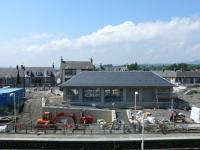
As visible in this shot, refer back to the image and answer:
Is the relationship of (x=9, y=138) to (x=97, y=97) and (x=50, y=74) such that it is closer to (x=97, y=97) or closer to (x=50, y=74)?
(x=97, y=97)

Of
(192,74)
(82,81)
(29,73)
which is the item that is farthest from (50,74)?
(82,81)

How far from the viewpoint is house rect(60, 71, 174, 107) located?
53.1 metres

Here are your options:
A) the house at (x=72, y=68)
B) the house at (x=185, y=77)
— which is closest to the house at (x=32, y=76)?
the house at (x=72, y=68)

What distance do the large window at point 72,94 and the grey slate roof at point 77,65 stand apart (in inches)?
1983

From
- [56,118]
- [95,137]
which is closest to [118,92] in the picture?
[56,118]

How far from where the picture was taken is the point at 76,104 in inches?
2074

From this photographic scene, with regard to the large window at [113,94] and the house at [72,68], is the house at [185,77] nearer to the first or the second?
the house at [72,68]

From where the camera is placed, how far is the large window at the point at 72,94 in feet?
176

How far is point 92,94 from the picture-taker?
54.0 meters

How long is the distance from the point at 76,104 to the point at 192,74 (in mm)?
68647

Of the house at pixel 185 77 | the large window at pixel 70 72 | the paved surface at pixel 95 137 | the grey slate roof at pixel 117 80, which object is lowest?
the paved surface at pixel 95 137

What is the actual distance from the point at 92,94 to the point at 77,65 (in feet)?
170

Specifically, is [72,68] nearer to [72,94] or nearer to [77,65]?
[77,65]

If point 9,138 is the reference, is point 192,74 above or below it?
above
